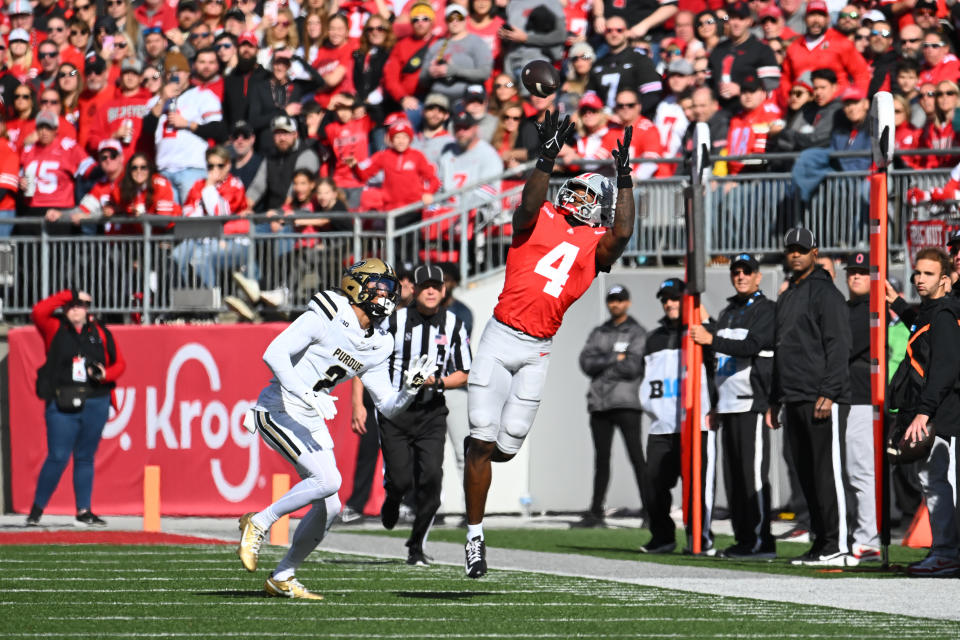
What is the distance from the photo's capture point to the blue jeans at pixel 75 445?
1666 centimetres

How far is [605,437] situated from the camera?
16.2m

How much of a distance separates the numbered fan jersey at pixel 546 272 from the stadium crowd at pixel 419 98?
6607 millimetres

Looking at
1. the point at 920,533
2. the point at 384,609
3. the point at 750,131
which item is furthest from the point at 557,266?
the point at 750,131

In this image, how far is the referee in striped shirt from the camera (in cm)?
1232

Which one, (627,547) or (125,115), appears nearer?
(627,547)

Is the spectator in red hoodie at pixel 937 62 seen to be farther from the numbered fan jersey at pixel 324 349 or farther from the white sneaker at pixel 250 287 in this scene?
the numbered fan jersey at pixel 324 349

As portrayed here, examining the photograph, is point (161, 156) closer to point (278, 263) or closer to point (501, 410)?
point (278, 263)

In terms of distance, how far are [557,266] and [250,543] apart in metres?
2.25

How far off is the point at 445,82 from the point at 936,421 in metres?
9.59

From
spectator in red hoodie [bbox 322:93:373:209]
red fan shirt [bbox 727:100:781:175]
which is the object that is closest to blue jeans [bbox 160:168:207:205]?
spectator in red hoodie [bbox 322:93:373:209]

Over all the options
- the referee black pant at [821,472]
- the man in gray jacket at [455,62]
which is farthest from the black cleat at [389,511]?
the man in gray jacket at [455,62]

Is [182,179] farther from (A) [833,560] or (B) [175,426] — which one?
(A) [833,560]

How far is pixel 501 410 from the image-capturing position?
9.86m

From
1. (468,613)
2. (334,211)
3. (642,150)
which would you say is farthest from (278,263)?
(468,613)
